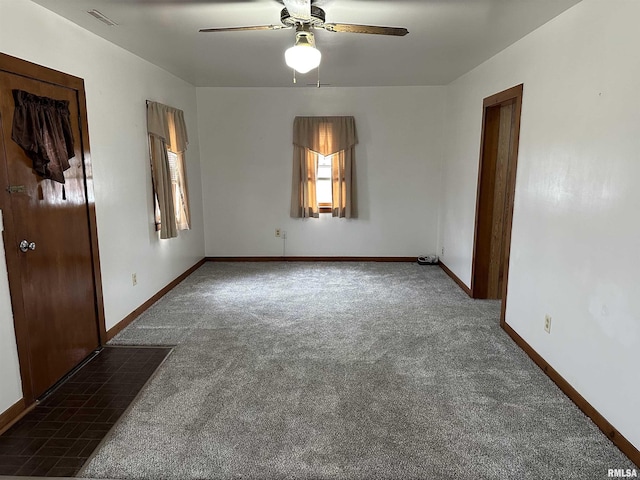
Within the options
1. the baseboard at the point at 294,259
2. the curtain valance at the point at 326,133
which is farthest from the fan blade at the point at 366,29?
the baseboard at the point at 294,259

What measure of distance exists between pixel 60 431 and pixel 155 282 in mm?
2181

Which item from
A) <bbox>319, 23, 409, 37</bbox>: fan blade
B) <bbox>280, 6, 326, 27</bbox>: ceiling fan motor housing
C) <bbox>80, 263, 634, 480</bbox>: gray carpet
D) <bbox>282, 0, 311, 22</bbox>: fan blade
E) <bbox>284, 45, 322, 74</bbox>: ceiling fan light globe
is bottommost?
<bbox>80, 263, 634, 480</bbox>: gray carpet

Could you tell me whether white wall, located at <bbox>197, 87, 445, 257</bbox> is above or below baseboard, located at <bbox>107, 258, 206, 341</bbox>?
above

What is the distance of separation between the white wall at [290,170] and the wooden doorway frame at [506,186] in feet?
5.53

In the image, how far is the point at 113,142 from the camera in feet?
11.3

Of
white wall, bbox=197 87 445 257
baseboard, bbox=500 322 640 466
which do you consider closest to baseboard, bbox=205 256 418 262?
white wall, bbox=197 87 445 257

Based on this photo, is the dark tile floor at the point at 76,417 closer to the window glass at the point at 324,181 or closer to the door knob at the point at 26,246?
the door knob at the point at 26,246

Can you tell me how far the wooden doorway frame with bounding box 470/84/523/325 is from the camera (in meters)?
3.35

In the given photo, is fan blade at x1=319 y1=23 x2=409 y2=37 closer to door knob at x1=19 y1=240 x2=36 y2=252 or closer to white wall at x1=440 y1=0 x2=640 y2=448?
white wall at x1=440 y1=0 x2=640 y2=448

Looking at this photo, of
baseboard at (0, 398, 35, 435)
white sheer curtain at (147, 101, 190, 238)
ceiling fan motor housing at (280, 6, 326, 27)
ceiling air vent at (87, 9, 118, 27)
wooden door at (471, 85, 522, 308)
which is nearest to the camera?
baseboard at (0, 398, 35, 435)

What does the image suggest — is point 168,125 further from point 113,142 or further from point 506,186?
point 506,186

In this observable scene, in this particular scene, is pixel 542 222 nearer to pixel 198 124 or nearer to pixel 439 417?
pixel 439 417

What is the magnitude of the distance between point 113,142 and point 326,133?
9.62ft

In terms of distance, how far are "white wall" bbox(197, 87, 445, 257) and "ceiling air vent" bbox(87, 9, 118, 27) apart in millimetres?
2796
